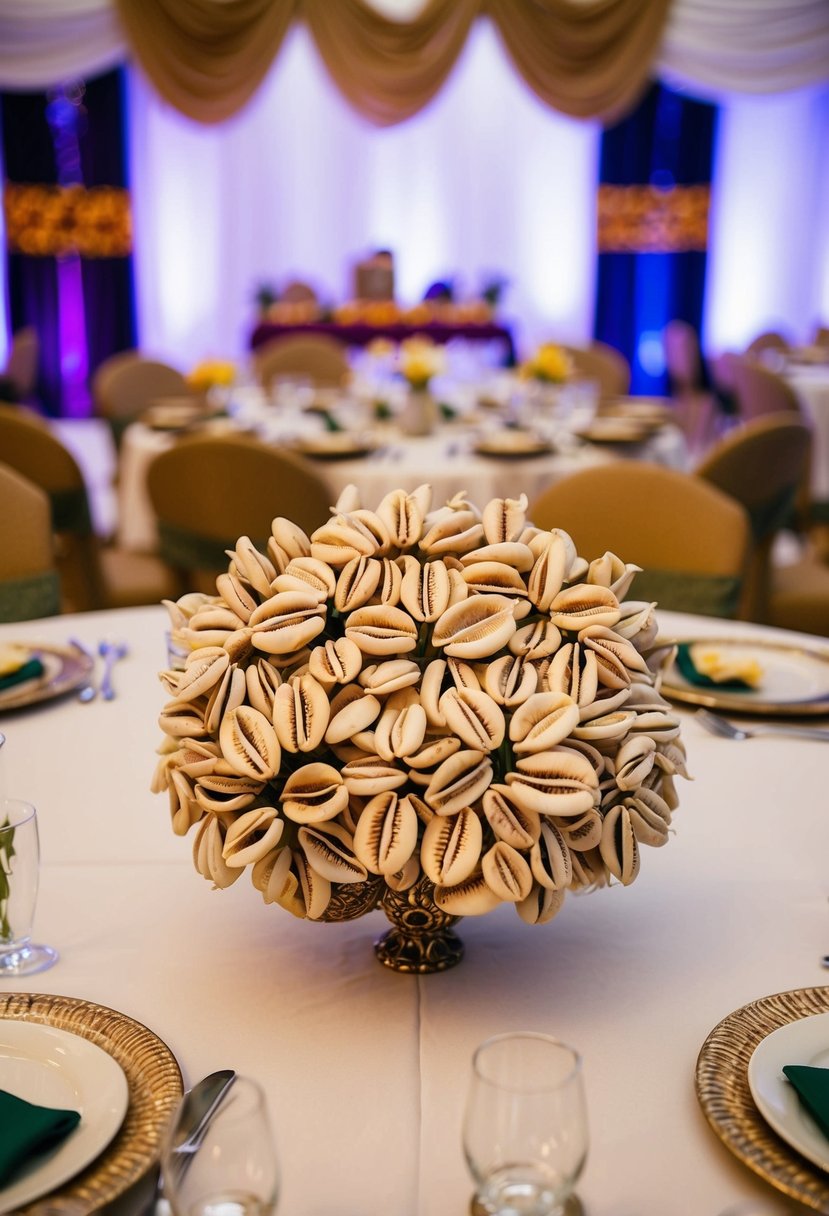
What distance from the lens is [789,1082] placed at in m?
0.76

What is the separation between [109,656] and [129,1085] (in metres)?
0.95

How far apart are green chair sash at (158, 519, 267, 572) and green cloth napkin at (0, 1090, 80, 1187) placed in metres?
2.21

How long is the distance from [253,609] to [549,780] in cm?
25

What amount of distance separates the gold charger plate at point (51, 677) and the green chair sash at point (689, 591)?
1.02m

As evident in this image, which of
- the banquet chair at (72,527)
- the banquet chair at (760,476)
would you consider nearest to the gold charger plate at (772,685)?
the banquet chair at (760,476)

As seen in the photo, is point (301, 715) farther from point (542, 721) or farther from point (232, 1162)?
point (232, 1162)

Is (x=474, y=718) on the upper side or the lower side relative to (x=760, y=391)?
upper

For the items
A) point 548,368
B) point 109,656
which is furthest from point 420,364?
point 109,656

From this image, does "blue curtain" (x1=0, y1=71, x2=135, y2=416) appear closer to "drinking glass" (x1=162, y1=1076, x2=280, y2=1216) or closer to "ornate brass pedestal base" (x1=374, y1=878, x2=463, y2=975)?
"ornate brass pedestal base" (x1=374, y1=878, x2=463, y2=975)

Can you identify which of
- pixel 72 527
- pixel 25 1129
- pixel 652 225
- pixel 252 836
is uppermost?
pixel 652 225

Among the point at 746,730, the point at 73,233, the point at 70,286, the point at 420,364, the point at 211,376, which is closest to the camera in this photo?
the point at 746,730

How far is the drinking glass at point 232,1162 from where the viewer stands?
59 centimetres

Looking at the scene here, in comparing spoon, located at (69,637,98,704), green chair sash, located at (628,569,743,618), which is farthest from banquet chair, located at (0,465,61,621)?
green chair sash, located at (628,569,743,618)

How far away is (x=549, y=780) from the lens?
0.79 metres
